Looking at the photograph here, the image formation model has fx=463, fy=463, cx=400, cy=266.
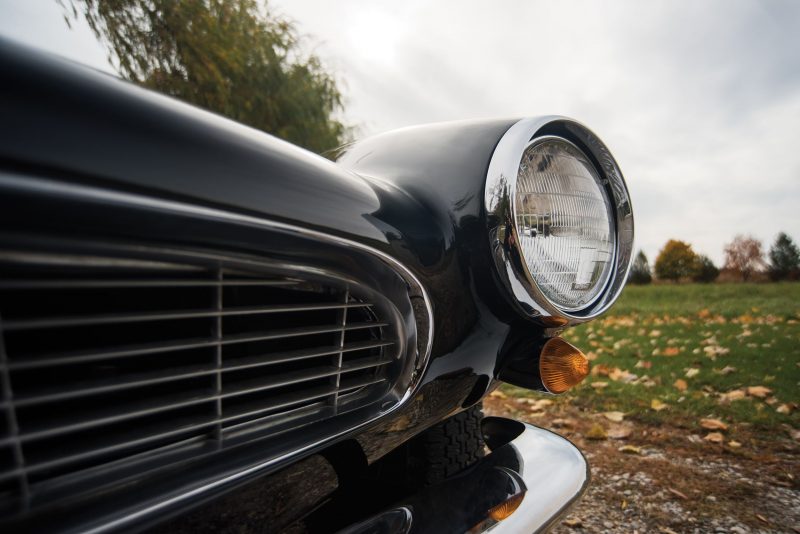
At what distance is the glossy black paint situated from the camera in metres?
0.43

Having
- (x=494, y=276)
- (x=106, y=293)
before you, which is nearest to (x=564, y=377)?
(x=494, y=276)

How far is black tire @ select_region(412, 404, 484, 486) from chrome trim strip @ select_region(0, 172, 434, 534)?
0.28 meters

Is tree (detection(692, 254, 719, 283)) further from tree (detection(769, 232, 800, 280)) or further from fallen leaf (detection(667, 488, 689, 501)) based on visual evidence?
fallen leaf (detection(667, 488, 689, 501))

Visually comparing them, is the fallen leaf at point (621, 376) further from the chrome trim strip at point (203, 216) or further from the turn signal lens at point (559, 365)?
the chrome trim strip at point (203, 216)

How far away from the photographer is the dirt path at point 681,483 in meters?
1.38

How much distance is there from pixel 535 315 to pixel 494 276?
0.39 feet

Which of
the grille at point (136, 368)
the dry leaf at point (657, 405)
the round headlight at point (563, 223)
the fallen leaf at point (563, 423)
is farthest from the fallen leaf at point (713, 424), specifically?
the grille at point (136, 368)

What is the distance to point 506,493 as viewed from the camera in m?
0.87

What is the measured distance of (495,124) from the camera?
1.00 metres

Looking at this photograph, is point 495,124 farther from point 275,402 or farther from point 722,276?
point 722,276

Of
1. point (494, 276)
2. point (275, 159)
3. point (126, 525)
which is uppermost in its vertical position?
point (275, 159)

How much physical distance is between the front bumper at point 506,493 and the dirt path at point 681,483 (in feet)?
1.51

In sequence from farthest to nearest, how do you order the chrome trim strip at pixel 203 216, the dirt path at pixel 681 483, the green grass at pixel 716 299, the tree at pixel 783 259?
the tree at pixel 783 259 < the green grass at pixel 716 299 < the dirt path at pixel 681 483 < the chrome trim strip at pixel 203 216

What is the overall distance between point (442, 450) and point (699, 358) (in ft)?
8.51
